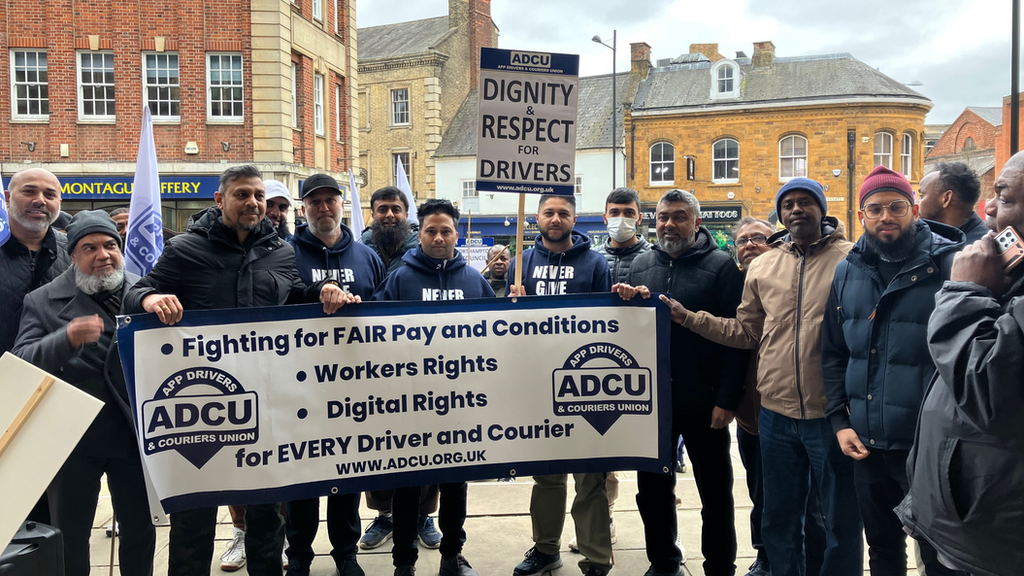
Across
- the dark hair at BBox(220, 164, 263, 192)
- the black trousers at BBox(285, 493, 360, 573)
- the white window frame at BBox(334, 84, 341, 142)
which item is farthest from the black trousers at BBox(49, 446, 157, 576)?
the white window frame at BBox(334, 84, 341, 142)

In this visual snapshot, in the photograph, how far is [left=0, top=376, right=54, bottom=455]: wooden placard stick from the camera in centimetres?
204

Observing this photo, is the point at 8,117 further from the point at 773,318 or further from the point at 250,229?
the point at 773,318

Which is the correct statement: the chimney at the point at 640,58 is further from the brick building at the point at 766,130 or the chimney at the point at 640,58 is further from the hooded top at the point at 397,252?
the hooded top at the point at 397,252

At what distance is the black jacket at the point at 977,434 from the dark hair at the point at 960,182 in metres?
1.96

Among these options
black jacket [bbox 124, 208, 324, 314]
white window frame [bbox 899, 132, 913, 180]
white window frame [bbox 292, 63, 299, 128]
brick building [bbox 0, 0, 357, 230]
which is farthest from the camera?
white window frame [bbox 899, 132, 913, 180]

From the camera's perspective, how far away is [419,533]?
5016mm

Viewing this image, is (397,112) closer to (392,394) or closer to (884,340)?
(392,394)

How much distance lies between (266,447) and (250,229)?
3.71 ft

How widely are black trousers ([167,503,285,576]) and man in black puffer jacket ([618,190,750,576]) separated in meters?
1.99

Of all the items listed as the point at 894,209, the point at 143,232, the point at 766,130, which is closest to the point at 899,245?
the point at 894,209

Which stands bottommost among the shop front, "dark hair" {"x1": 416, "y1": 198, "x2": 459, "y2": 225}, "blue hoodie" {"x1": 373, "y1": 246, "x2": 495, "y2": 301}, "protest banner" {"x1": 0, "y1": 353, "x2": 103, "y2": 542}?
"protest banner" {"x1": 0, "y1": 353, "x2": 103, "y2": 542}

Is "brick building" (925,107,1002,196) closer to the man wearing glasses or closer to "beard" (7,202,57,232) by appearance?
the man wearing glasses

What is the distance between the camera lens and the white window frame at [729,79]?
32625 mm

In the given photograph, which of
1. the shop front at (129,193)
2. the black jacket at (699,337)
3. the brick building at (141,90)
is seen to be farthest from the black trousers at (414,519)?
the shop front at (129,193)
